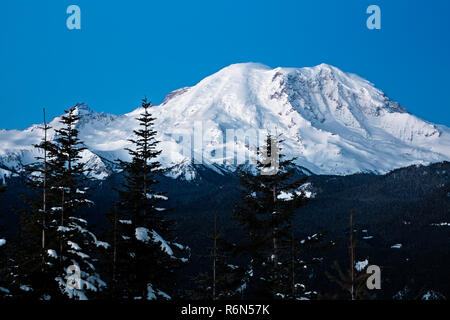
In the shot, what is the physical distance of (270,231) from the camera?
2409 centimetres

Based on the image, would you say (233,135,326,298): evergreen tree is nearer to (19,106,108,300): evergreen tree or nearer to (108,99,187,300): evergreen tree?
(108,99,187,300): evergreen tree

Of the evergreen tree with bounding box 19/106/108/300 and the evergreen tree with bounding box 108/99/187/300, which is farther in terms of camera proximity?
the evergreen tree with bounding box 108/99/187/300

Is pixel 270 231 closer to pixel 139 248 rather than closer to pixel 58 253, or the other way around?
pixel 139 248

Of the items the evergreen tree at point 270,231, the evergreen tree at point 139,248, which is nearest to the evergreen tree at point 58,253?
the evergreen tree at point 139,248

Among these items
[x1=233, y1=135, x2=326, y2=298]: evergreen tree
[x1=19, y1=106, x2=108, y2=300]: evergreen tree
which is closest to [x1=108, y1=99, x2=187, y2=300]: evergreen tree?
[x1=19, y1=106, x2=108, y2=300]: evergreen tree

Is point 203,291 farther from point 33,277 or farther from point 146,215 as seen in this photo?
point 33,277

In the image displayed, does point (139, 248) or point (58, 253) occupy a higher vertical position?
point (139, 248)

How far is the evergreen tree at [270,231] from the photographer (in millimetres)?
22719

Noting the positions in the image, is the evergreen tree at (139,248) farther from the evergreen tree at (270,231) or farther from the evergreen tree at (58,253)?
the evergreen tree at (270,231)

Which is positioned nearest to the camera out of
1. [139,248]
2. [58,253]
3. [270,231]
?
[58,253]

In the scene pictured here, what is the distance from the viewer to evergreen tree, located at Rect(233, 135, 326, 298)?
2272cm

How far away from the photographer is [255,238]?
2370 cm

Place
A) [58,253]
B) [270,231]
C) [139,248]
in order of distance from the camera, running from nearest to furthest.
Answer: [58,253]
[139,248]
[270,231]

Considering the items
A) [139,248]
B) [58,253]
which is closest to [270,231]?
[139,248]
